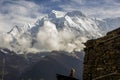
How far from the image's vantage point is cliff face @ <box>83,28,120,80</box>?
27755mm

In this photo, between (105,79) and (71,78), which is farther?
(71,78)

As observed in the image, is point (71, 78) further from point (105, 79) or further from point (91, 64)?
point (105, 79)

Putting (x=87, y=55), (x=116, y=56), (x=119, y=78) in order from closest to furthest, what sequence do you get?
(x=119, y=78) < (x=116, y=56) < (x=87, y=55)

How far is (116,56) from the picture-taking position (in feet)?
91.4

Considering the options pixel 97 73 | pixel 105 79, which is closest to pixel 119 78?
pixel 105 79

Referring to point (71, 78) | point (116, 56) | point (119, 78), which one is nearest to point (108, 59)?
point (116, 56)

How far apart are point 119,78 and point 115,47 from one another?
139 inches

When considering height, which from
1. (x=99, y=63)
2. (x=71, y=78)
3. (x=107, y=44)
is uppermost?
(x=107, y=44)

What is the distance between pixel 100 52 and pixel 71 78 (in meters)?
5.53

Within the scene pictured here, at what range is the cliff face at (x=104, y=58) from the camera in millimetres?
27755

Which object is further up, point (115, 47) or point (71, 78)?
point (115, 47)

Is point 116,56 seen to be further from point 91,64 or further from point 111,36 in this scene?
point 91,64

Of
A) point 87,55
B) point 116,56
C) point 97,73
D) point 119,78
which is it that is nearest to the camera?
point 119,78

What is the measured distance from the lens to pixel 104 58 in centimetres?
2956
